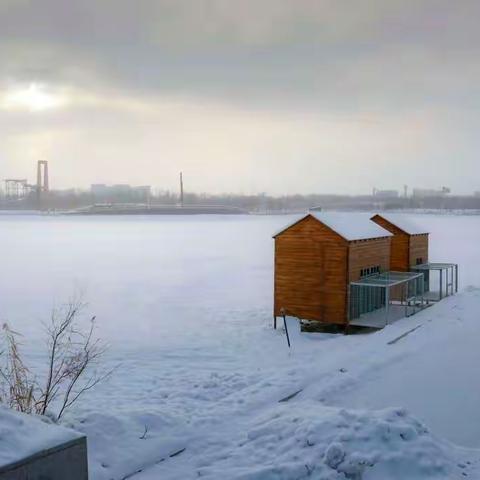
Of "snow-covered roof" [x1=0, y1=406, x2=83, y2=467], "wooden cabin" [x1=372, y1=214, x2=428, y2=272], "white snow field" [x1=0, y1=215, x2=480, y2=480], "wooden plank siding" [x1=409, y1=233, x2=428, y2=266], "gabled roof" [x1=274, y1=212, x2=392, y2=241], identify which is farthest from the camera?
"wooden plank siding" [x1=409, y1=233, x2=428, y2=266]

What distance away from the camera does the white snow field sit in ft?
25.3

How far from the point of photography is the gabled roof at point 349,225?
19.5 m

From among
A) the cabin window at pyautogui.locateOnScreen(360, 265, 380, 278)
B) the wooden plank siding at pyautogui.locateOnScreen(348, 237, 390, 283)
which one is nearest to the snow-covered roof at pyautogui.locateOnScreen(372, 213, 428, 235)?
the wooden plank siding at pyautogui.locateOnScreen(348, 237, 390, 283)

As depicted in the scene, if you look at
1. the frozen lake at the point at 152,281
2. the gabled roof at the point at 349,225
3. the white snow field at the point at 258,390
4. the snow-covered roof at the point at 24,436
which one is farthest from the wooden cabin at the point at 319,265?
the snow-covered roof at the point at 24,436

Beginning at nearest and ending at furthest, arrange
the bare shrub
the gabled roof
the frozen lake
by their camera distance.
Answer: the bare shrub → the gabled roof → the frozen lake

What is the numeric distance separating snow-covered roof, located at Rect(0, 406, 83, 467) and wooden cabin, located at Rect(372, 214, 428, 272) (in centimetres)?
1992

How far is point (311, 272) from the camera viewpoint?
1972 centimetres

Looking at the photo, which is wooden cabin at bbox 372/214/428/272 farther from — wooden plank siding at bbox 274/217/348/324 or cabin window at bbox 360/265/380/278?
wooden plank siding at bbox 274/217/348/324

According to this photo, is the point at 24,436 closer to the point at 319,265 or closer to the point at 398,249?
the point at 319,265

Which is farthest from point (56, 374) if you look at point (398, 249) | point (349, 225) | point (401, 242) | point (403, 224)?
point (403, 224)

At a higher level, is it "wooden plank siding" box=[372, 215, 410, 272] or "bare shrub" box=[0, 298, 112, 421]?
"wooden plank siding" box=[372, 215, 410, 272]

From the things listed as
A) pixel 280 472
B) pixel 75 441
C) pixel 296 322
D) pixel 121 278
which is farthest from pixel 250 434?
pixel 121 278

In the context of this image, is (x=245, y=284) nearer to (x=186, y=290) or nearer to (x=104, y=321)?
(x=186, y=290)

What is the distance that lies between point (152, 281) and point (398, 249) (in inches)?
492
